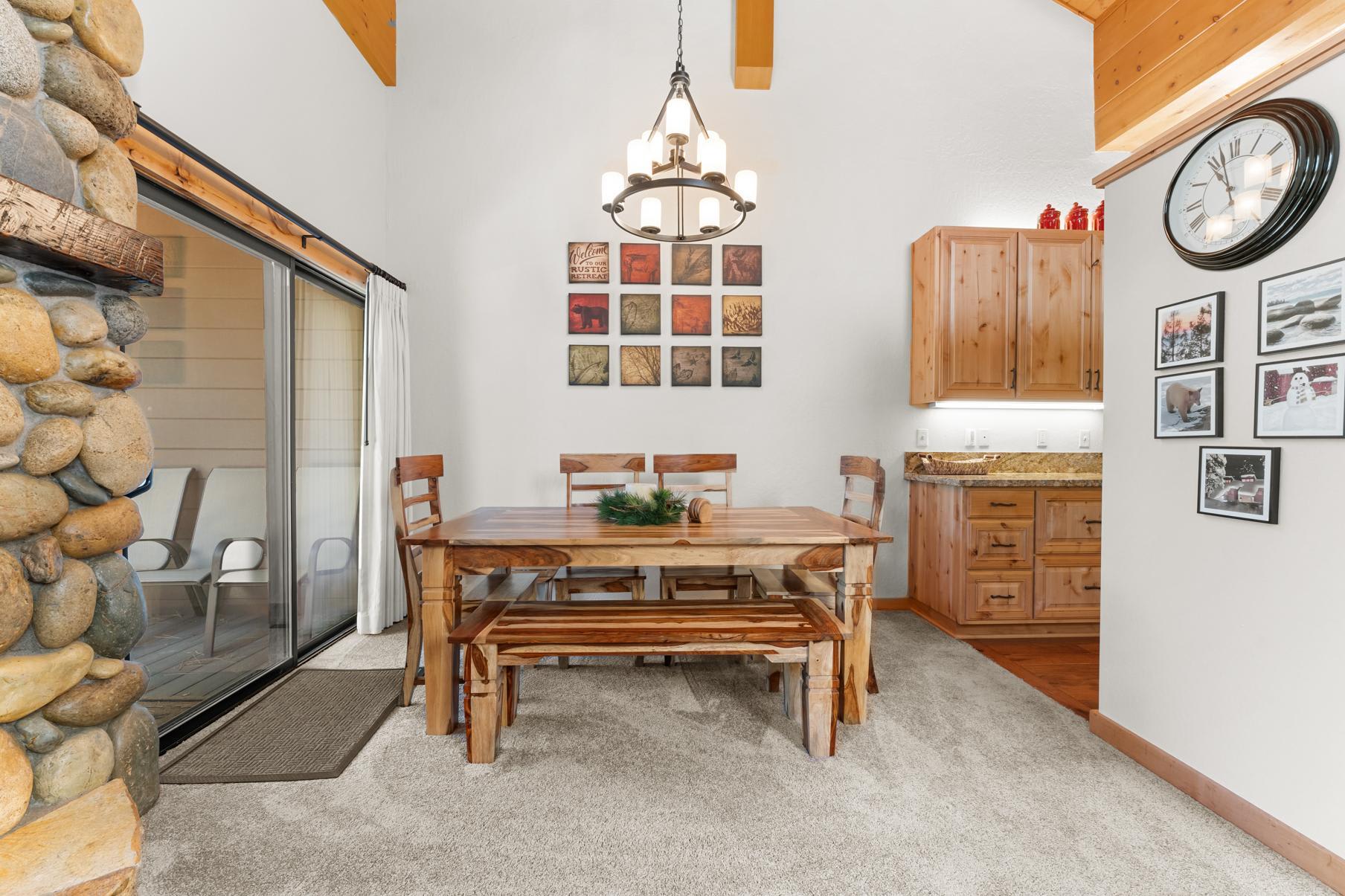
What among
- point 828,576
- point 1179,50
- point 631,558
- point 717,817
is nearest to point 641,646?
point 631,558

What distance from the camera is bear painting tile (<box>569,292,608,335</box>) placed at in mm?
3967

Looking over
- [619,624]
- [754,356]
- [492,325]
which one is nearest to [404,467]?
[619,624]

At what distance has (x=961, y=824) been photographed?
5.72 ft

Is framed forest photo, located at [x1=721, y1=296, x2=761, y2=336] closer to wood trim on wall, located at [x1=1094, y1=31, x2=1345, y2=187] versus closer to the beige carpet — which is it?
wood trim on wall, located at [x1=1094, y1=31, x2=1345, y2=187]

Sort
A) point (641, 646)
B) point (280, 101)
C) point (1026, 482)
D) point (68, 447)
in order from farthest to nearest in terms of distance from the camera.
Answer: point (1026, 482), point (280, 101), point (641, 646), point (68, 447)

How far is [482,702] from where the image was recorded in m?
2.05

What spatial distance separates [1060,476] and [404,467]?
350 cm

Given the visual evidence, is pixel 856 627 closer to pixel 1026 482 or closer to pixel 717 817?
pixel 717 817

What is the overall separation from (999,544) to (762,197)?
259 cm

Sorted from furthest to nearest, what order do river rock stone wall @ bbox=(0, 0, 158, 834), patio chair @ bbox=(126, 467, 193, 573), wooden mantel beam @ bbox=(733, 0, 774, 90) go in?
1. wooden mantel beam @ bbox=(733, 0, 774, 90)
2. patio chair @ bbox=(126, 467, 193, 573)
3. river rock stone wall @ bbox=(0, 0, 158, 834)

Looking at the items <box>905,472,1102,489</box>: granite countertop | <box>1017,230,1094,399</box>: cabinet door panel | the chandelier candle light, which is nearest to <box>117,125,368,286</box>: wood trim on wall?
the chandelier candle light

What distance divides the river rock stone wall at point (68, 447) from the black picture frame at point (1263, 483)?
2997 mm

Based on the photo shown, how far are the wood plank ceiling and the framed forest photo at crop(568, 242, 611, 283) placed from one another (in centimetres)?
304

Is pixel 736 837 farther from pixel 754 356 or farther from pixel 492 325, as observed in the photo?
pixel 492 325
